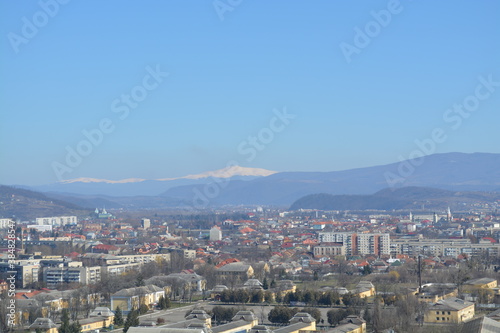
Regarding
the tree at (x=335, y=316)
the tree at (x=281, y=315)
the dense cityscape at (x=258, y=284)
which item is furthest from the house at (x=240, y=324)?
the tree at (x=335, y=316)

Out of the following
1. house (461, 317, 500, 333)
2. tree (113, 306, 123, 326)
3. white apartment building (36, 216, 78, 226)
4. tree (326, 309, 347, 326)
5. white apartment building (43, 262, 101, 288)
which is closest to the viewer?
house (461, 317, 500, 333)

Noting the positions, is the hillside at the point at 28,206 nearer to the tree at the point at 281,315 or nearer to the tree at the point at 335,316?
the tree at the point at 281,315

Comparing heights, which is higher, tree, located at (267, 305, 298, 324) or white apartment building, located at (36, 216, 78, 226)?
white apartment building, located at (36, 216, 78, 226)

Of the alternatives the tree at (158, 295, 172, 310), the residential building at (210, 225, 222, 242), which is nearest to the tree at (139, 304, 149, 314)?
the tree at (158, 295, 172, 310)

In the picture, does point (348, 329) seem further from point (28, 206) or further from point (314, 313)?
point (28, 206)

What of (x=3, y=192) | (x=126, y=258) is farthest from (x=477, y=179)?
(x=126, y=258)

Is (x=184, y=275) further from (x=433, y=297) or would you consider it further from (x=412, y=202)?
(x=412, y=202)

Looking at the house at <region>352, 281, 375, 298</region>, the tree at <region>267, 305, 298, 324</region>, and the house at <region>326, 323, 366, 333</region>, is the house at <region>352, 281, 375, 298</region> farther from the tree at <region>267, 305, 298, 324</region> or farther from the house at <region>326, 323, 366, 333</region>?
the house at <region>326, 323, 366, 333</region>
